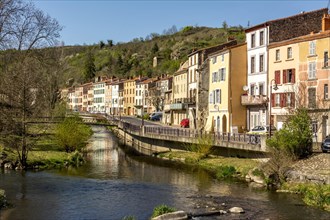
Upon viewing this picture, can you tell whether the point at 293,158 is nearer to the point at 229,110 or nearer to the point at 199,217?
the point at 199,217

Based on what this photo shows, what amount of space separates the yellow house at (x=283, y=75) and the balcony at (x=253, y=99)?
1255 millimetres

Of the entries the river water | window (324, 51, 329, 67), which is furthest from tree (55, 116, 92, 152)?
window (324, 51, 329, 67)

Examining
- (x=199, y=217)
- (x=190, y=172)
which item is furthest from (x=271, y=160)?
(x=199, y=217)

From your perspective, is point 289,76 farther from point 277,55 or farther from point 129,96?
point 129,96

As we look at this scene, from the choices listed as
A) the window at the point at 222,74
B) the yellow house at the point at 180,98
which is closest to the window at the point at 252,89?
the window at the point at 222,74

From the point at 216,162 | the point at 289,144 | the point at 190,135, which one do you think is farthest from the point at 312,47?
the point at 289,144

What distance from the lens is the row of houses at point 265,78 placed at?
47031mm

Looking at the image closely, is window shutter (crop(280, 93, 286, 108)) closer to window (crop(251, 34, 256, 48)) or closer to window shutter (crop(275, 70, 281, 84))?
window shutter (crop(275, 70, 281, 84))

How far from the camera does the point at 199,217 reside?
80.5 feet

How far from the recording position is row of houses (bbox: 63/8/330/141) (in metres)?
47.0

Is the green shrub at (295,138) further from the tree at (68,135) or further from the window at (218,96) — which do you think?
the tree at (68,135)

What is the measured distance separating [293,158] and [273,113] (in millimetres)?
16507

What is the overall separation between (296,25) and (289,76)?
7.79 meters

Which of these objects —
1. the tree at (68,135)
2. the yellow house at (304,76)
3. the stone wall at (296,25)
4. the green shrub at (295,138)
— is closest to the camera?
the green shrub at (295,138)
